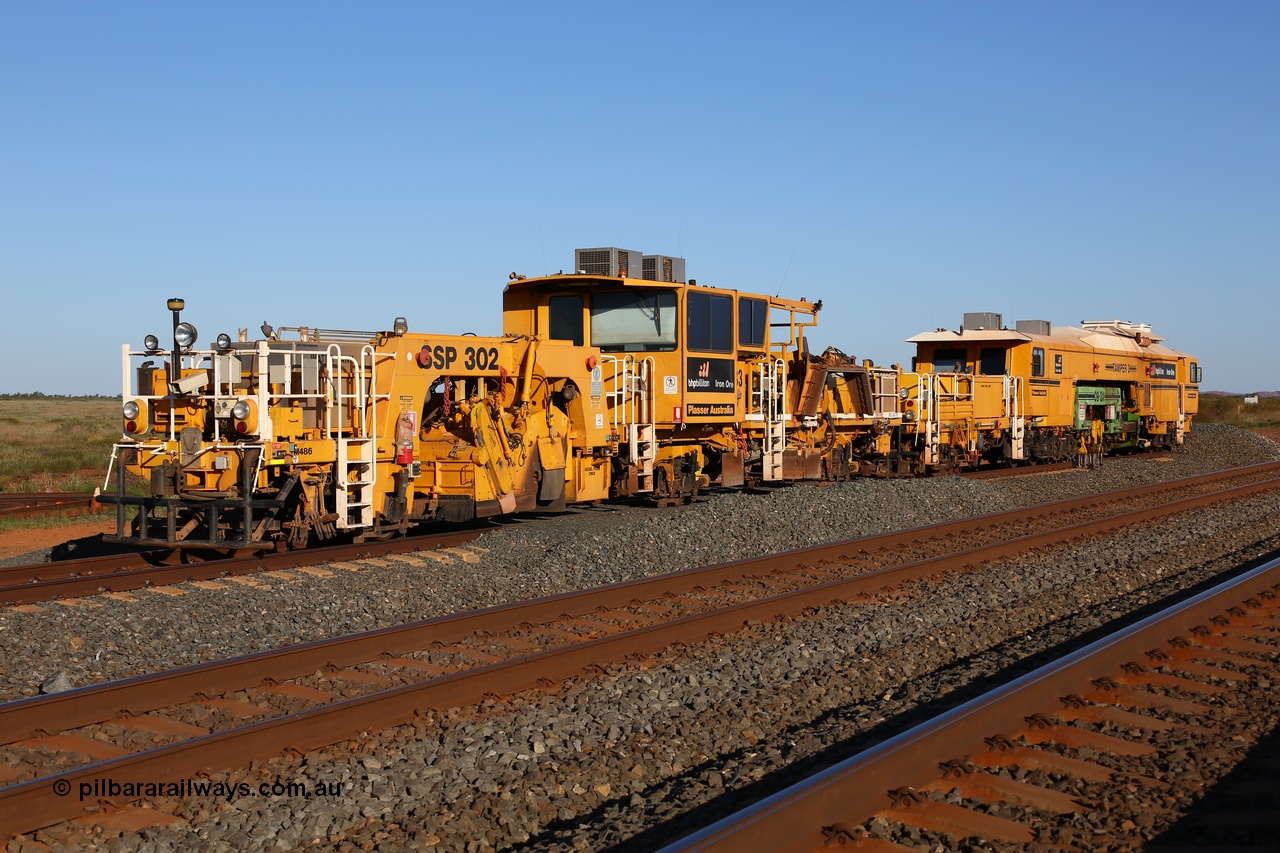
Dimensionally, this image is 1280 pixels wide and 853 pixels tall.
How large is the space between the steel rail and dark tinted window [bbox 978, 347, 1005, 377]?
15202 mm

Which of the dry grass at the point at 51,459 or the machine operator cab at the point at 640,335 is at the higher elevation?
the machine operator cab at the point at 640,335

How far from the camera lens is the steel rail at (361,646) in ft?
19.8

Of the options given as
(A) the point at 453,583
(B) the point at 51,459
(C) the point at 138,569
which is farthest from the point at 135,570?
(B) the point at 51,459

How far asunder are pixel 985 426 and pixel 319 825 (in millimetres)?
22948

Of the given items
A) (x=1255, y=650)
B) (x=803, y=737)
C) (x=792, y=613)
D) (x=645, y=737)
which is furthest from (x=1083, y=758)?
(x=792, y=613)

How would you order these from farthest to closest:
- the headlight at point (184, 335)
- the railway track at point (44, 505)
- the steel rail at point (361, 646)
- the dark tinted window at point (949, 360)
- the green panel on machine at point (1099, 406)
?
the green panel on machine at point (1099, 406) → the dark tinted window at point (949, 360) → the railway track at point (44, 505) → the headlight at point (184, 335) → the steel rail at point (361, 646)

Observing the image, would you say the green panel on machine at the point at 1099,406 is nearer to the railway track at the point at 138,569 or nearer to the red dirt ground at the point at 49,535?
the railway track at the point at 138,569

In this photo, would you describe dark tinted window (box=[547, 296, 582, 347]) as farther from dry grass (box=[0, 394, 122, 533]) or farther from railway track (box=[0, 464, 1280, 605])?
dry grass (box=[0, 394, 122, 533])

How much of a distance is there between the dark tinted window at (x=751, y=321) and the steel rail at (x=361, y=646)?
4.78 metres

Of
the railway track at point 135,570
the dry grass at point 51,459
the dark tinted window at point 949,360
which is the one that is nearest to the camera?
the railway track at point 135,570

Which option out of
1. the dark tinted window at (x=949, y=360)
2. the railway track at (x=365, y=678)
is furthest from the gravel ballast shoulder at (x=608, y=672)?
the dark tinted window at (x=949, y=360)

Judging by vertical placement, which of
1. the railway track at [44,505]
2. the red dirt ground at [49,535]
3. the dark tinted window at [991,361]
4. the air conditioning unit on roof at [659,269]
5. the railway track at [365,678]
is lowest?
the red dirt ground at [49,535]

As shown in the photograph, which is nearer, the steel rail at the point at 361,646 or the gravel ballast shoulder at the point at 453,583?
the steel rail at the point at 361,646

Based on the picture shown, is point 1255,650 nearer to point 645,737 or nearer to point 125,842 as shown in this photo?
point 645,737
